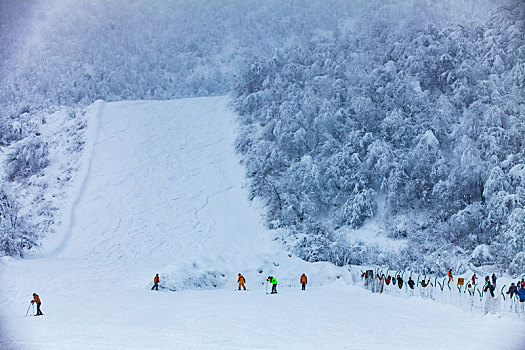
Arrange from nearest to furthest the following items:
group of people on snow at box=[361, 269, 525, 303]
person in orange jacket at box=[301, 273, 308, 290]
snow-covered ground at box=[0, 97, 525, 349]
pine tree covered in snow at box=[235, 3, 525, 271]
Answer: snow-covered ground at box=[0, 97, 525, 349] < group of people on snow at box=[361, 269, 525, 303] < person in orange jacket at box=[301, 273, 308, 290] < pine tree covered in snow at box=[235, 3, 525, 271]

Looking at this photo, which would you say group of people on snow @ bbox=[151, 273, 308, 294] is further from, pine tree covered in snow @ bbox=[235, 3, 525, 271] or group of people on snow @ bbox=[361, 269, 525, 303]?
pine tree covered in snow @ bbox=[235, 3, 525, 271]

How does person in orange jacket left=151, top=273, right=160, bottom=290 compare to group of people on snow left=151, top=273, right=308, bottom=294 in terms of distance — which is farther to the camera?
person in orange jacket left=151, top=273, right=160, bottom=290

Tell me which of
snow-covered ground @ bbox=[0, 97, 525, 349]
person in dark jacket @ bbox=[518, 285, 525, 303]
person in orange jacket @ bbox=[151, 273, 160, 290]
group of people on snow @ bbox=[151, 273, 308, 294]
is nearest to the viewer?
snow-covered ground @ bbox=[0, 97, 525, 349]

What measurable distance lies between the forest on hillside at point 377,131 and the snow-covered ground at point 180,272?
2.20 metres

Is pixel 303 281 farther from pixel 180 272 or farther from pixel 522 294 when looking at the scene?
pixel 522 294

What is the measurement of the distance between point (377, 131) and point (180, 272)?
1688cm

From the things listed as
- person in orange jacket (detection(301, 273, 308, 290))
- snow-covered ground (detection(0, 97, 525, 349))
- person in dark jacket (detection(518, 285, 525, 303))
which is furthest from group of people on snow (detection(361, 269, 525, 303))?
person in orange jacket (detection(301, 273, 308, 290))

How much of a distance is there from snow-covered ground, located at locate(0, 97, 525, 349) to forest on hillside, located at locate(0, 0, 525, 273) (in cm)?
220

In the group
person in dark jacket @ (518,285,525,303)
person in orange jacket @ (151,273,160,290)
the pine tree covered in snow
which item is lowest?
person in orange jacket @ (151,273,160,290)

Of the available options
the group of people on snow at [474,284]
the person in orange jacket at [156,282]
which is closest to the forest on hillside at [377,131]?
the group of people on snow at [474,284]

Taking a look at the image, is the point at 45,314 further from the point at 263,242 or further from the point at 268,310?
the point at 263,242

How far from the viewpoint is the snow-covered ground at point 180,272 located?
1231 cm

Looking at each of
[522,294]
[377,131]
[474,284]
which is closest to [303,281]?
[474,284]

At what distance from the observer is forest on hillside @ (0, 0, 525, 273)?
25672 millimetres
